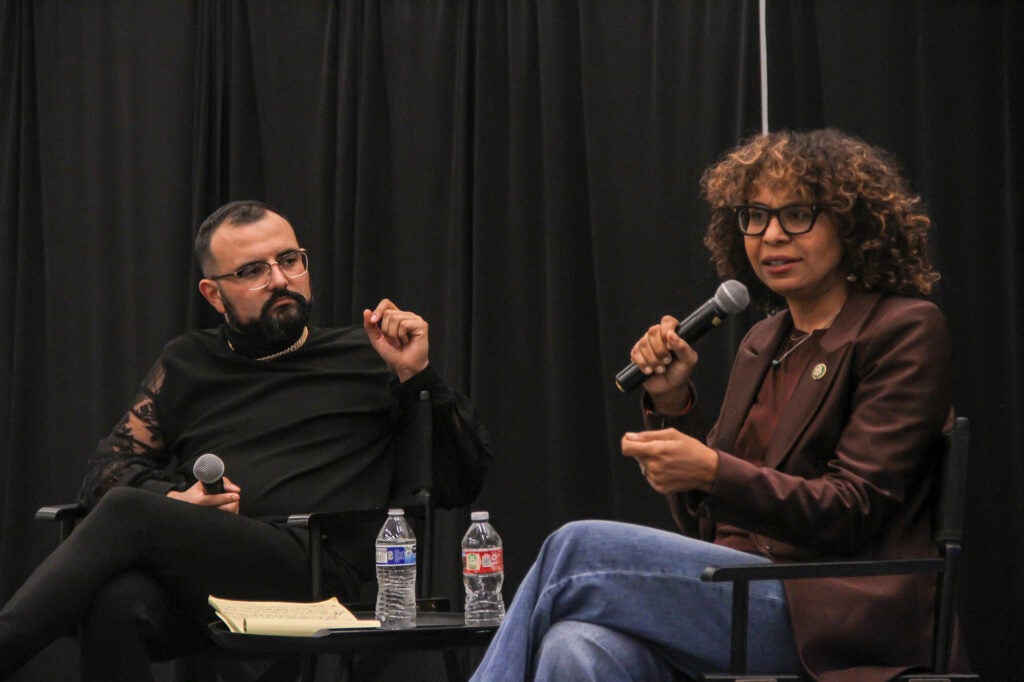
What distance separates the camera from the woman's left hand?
178cm

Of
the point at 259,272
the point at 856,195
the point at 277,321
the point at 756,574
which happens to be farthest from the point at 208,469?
the point at 856,195

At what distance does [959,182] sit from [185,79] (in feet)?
7.72

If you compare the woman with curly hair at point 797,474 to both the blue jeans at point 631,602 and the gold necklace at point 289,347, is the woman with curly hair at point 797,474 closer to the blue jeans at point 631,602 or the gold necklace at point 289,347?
the blue jeans at point 631,602

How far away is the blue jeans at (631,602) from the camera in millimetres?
1786

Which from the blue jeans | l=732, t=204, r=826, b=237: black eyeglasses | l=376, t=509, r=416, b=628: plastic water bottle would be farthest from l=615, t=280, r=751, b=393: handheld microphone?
l=376, t=509, r=416, b=628: plastic water bottle

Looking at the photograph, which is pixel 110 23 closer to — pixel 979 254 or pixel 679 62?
pixel 679 62

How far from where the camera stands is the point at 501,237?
141 inches

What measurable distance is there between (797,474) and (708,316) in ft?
0.98

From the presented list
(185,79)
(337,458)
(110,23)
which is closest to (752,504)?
(337,458)

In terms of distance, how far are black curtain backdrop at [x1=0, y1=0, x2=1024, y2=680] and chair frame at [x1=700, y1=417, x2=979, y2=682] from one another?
1.47m

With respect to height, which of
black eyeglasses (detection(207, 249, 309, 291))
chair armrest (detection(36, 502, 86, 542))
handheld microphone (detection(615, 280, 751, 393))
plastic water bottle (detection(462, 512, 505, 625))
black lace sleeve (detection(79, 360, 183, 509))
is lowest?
plastic water bottle (detection(462, 512, 505, 625))

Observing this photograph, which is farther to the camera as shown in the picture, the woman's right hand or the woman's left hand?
the woman's right hand

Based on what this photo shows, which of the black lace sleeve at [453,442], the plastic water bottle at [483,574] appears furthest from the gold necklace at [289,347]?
the plastic water bottle at [483,574]

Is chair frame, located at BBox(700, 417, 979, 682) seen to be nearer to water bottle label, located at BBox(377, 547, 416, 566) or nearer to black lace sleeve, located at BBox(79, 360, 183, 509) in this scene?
water bottle label, located at BBox(377, 547, 416, 566)
